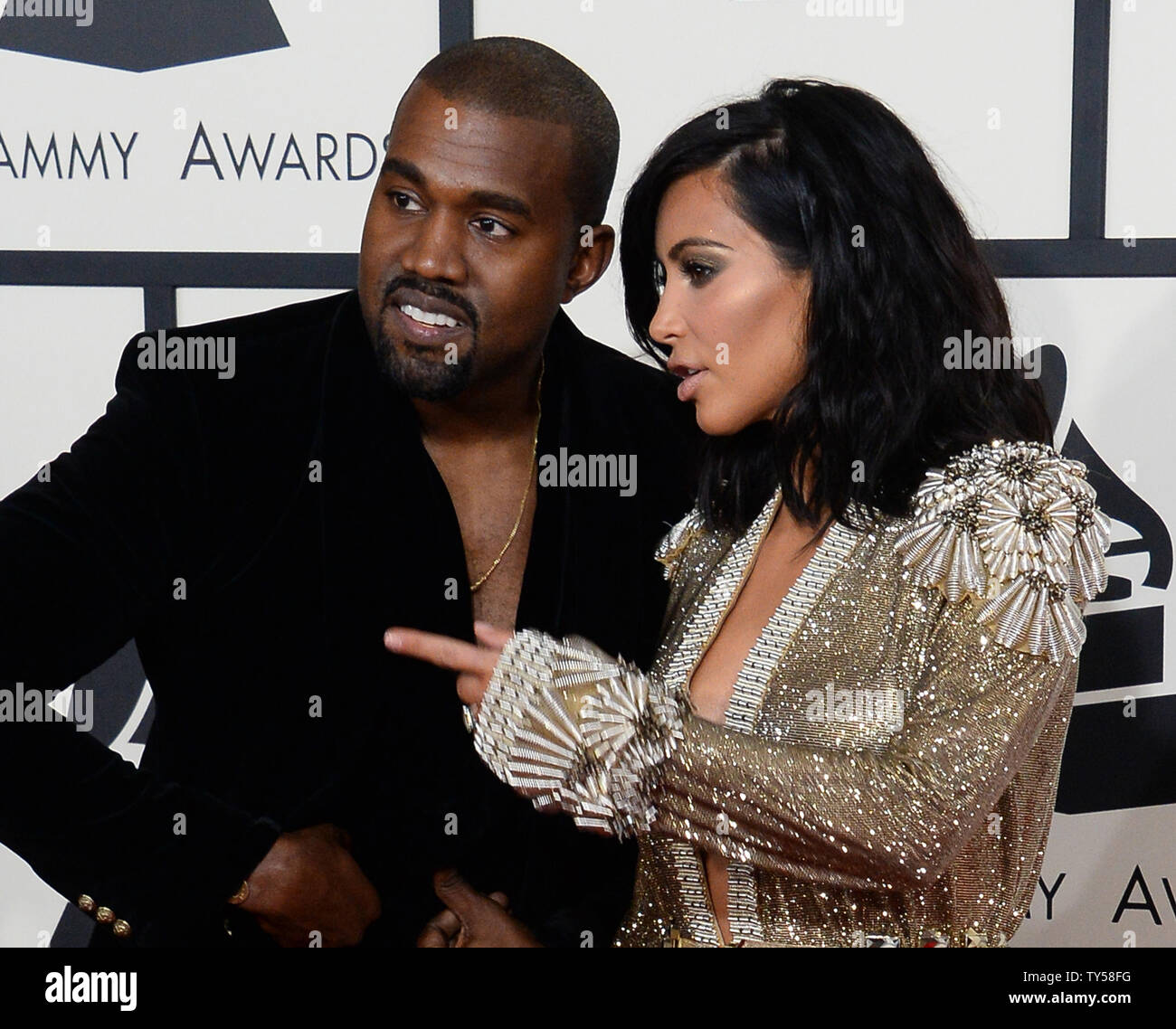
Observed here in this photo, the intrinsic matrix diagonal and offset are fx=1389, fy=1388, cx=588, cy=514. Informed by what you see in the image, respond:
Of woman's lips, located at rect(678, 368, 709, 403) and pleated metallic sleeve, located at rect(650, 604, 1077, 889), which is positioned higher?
woman's lips, located at rect(678, 368, 709, 403)

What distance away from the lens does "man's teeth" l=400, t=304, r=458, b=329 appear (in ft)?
5.28

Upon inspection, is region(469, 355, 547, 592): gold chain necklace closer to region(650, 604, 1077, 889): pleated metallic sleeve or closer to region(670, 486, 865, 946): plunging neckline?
region(670, 486, 865, 946): plunging neckline

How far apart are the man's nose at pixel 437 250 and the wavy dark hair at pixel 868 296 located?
0.99 ft

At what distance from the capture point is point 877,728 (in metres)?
1.43

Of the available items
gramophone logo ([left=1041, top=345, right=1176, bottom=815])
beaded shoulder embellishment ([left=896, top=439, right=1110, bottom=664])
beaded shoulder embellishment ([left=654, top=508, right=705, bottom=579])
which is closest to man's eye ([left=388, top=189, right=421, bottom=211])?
beaded shoulder embellishment ([left=654, top=508, right=705, bottom=579])

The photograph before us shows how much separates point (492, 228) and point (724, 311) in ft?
0.99

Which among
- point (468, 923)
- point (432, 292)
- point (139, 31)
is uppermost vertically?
point (139, 31)

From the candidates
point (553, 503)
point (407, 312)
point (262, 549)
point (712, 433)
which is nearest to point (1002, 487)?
point (712, 433)

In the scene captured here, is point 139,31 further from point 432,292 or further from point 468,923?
point 468,923

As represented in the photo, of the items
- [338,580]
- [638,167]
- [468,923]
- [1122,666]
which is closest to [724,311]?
[338,580]

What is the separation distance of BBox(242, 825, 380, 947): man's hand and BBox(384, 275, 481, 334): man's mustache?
61 cm

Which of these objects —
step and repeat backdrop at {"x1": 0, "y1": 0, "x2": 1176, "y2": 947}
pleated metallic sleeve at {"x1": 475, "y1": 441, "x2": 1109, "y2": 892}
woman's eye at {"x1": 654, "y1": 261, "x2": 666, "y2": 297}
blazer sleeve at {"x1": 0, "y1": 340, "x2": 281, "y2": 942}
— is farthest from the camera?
step and repeat backdrop at {"x1": 0, "y1": 0, "x2": 1176, "y2": 947}

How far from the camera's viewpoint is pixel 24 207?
249 cm

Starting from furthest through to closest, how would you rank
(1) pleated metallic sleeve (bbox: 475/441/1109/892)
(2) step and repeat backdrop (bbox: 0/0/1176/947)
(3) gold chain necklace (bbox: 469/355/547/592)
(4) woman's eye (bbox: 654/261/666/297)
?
(2) step and repeat backdrop (bbox: 0/0/1176/947)
(4) woman's eye (bbox: 654/261/666/297)
(3) gold chain necklace (bbox: 469/355/547/592)
(1) pleated metallic sleeve (bbox: 475/441/1109/892)
